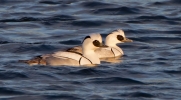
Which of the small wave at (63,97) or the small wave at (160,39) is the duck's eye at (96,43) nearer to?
the small wave at (160,39)

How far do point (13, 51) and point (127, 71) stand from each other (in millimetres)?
3380

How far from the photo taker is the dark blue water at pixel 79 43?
1683 centimetres

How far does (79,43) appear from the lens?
2344 centimetres

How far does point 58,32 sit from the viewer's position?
24781mm

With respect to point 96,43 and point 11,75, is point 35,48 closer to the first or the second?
point 96,43

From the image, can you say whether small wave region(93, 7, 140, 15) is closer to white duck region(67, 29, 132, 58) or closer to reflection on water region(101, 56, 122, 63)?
white duck region(67, 29, 132, 58)

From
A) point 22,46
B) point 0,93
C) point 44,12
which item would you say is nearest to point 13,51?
point 22,46

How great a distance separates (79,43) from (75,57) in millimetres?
3950

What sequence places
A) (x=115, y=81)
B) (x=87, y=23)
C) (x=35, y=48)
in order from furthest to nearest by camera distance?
1. (x=87, y=23)
2. (x=35, y=48)
3. (x=115, y=81)

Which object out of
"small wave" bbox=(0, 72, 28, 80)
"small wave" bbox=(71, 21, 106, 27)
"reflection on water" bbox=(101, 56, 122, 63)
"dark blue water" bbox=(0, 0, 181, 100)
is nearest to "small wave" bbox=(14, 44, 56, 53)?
"dark blue water" bbox=(0, 0, 181, 100)

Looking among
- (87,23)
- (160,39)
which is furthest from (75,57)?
(87,23)

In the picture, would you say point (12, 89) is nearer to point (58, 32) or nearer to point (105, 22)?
point (58, 32)

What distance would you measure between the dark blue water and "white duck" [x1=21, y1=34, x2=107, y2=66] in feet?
0.62

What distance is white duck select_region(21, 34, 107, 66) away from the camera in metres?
19.2
